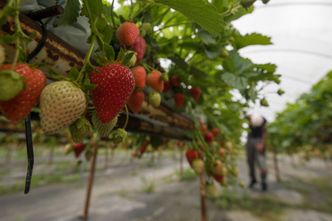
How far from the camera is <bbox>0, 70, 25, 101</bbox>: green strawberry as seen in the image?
31 centimetres

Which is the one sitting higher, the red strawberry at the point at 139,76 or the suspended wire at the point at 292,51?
the suspended wire at the point at 292,51

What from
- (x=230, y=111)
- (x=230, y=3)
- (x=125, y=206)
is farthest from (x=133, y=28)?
(x=125, y=206)

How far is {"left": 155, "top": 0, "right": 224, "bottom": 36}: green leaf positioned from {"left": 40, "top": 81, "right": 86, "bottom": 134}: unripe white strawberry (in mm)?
285

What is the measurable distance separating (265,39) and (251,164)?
6112 mm

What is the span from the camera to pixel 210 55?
1060 millimetres

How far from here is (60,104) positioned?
0.38m

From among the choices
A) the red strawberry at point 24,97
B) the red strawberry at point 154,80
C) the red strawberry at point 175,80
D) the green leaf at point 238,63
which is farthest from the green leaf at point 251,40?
the red strawberry at point 24,97

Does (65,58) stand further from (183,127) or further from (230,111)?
(230,111)

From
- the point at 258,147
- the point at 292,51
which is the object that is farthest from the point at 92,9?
the point at 292,51

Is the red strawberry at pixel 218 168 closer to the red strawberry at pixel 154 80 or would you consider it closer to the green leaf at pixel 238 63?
the green leaf at pixel 238 63

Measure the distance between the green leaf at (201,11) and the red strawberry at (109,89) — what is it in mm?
196

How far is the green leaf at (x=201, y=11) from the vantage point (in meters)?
0.53

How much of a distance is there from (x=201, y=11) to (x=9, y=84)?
0.41 meters

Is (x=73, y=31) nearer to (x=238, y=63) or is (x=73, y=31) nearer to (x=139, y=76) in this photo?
(x=139, y=76)
